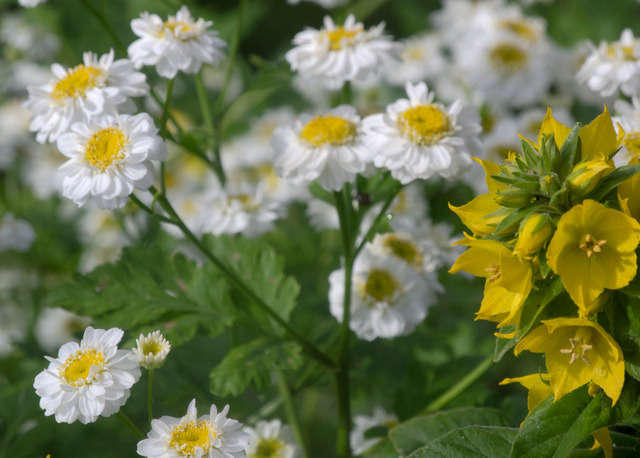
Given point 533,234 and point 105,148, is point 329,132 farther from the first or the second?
point 533,234

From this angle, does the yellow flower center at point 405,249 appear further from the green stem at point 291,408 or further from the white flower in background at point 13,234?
the white flower in background at point 13,234

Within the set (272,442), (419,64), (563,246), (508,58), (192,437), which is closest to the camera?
(563,246)

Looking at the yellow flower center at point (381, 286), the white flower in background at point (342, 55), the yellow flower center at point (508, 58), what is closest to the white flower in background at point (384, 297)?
the yellow flower center at point (381, 286)

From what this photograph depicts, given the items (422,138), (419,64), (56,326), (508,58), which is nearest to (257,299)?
(422,138)

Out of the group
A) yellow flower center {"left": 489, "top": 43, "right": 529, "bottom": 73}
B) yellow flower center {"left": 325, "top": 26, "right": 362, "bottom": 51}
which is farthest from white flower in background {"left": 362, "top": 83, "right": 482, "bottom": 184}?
→ yellow flower center {"left": 489, "top": 43, "right": 529, "bottom": 73}

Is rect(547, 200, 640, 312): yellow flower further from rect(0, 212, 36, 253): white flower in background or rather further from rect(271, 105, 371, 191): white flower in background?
rect(0, 212, 36, 253): white flower in background

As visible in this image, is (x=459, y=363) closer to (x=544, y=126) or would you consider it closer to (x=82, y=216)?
(x=544, y=126)
